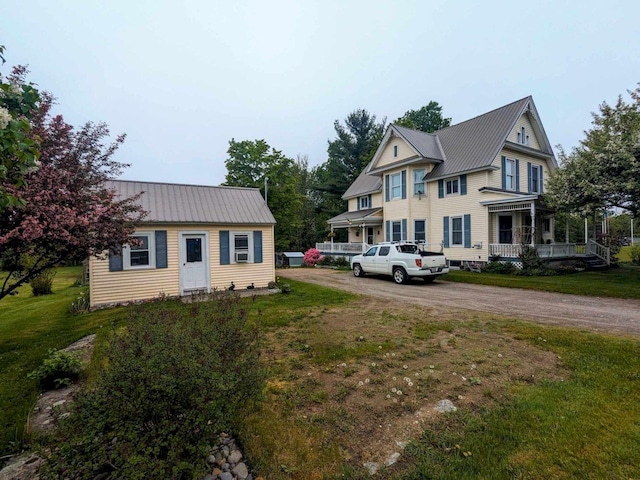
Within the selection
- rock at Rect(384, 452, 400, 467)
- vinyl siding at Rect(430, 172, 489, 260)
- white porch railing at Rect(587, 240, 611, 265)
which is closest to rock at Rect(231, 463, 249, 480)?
→ rock at Rect(384, 452, 400, 467)

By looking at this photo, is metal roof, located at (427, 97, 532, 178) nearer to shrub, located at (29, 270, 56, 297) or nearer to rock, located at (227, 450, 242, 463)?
rock, located at (227, 450, 242, 463)

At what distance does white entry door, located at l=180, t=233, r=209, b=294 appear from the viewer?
1093cm

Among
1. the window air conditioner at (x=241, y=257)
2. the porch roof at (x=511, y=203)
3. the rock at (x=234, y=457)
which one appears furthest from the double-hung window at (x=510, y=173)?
the rock at (x=234, y=457)

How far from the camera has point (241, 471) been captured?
254 centimetres

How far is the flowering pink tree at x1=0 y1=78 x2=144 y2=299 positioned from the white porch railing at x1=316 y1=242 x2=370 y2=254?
1762 centimetres

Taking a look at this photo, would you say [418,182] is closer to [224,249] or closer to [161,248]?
[224,249]

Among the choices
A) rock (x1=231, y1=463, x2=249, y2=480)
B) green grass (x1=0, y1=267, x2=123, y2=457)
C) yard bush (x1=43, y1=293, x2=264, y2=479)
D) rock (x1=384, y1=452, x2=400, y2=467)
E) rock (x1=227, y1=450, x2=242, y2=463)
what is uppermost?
yard bush (x1=43, y1=293, x2=264, y2=479)

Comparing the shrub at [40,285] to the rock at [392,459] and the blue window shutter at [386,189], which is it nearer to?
the rock at [392,459]

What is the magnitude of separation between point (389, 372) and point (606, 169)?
42.6 ft

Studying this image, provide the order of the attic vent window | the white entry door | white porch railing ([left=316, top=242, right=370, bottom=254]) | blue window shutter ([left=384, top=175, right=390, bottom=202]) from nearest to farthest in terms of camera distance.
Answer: the white entry door
the attic vent window
blue window shutter ([left=384, top=175, right=390, bottom=202])
white porch railing ([left=316, top=242, right=370, bottom=254])

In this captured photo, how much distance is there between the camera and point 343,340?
5848mm

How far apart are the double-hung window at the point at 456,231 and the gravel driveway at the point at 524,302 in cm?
531

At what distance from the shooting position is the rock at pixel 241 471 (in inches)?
98.2

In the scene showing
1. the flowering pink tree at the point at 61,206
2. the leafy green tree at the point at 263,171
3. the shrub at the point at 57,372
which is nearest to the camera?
the shrub at the point at 57,372
